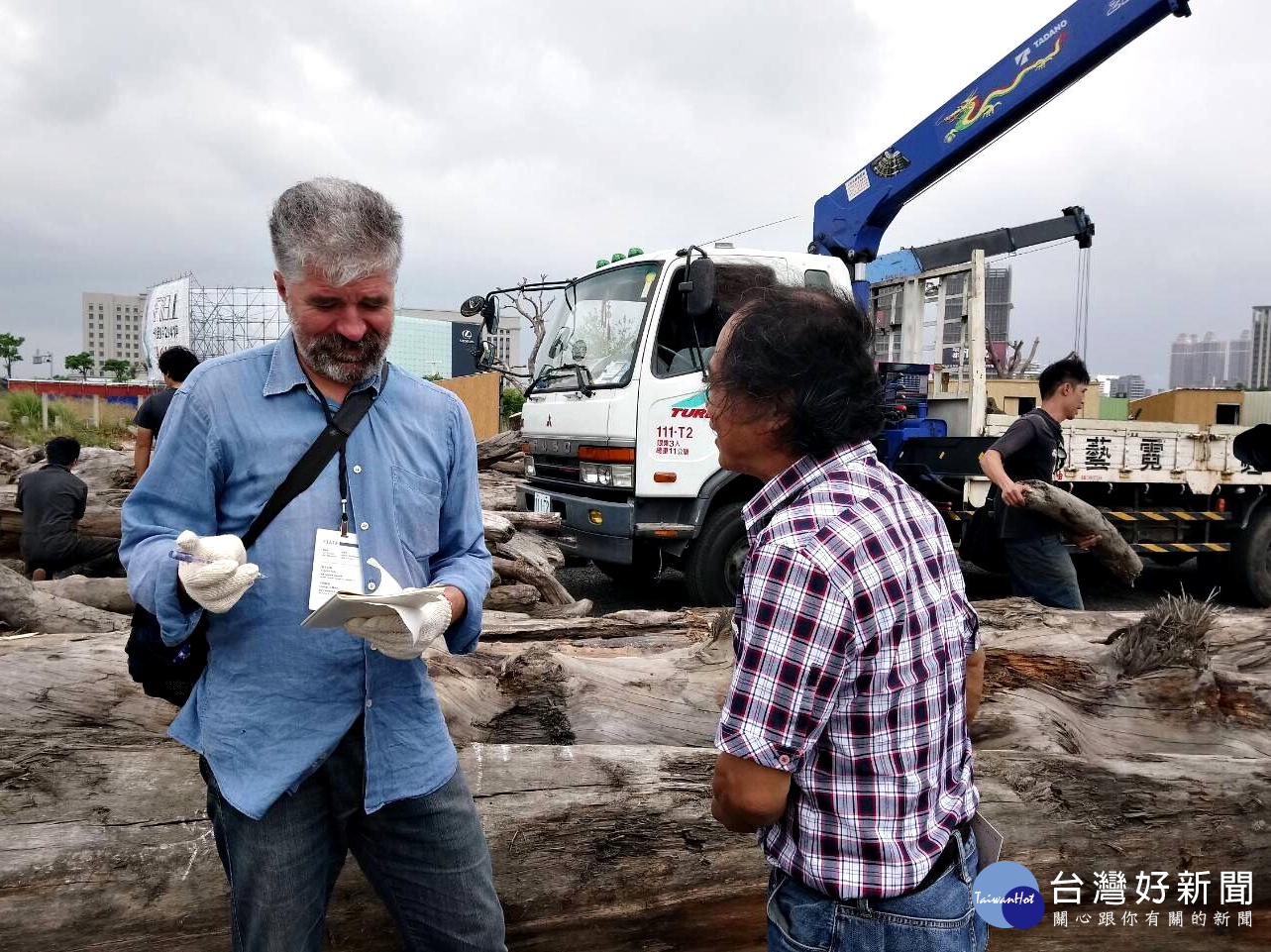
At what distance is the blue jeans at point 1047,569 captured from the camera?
452cm

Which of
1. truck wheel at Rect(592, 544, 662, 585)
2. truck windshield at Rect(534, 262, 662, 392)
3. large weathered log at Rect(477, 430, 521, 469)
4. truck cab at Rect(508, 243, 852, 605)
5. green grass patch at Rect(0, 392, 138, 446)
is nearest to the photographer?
truck cab at Rect(508, 243, 852, 605)

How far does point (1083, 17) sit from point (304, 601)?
7.33 m

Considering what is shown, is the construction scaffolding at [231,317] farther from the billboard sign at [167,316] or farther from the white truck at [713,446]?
the white truck at [713,446]

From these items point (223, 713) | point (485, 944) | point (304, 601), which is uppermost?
point (304, 601)

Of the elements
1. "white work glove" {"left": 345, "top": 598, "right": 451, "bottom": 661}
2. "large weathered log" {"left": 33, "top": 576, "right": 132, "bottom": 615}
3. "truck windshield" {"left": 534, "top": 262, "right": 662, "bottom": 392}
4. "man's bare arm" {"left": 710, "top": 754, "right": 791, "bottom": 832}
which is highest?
"truck windshield" {"left": 534, "top": 262, "right": 662, "bottom": 392}

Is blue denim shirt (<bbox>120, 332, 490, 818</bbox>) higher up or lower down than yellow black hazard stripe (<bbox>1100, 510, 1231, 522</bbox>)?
higher up

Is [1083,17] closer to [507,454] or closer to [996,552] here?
[996,552]

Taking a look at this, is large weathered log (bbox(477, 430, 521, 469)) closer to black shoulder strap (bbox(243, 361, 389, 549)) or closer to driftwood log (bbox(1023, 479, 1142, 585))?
driftwood log (bbox(1023, 479, 1142, 585))

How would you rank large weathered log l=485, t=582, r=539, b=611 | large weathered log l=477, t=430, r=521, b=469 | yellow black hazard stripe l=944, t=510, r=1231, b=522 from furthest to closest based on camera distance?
large weathered log l=477, t=430, r=521, b=469 → yellow black hazard stripe l=944, t=510, r=1231, b=522 → large weathered log l=485, t=582, r=539, b=611

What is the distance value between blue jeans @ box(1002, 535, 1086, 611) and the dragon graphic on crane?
3.96m

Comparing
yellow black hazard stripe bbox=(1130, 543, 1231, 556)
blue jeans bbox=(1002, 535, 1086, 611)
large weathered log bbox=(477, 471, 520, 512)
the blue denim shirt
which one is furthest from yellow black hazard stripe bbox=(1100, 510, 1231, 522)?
the blue denim shirt

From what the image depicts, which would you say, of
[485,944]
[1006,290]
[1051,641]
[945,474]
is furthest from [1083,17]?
[485,944]

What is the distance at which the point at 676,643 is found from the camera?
10.9 feet

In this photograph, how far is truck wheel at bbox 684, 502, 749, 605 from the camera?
5750 mm
